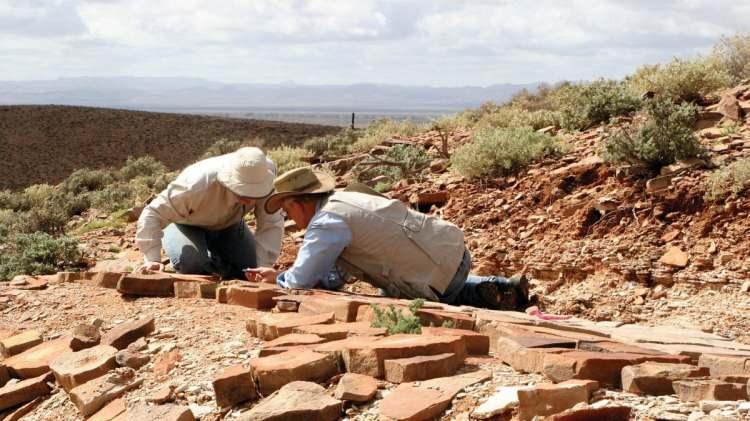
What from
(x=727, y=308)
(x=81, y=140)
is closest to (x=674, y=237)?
(x=727, y=308)

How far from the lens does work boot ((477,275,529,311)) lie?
6.13 metres

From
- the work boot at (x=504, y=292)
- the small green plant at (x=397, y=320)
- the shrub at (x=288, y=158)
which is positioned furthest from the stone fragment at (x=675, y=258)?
the shrub at (x=288, y=158)

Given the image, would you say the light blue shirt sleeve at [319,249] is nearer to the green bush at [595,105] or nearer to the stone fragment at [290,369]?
the stone fragment at [290,369]

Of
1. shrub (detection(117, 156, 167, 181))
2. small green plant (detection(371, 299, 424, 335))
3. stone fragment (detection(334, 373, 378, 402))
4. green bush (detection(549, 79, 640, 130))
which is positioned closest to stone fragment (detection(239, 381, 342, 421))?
stone fragment (detection(334, 373, 378, 402))

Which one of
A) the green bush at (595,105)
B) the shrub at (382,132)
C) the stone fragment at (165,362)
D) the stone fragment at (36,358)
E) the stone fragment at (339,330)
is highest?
the green bush at (595,105)

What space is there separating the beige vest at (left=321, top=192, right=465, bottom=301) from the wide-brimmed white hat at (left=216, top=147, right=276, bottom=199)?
0.70 meters

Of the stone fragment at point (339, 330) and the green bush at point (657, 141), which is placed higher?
the green bush at point (657, 141)

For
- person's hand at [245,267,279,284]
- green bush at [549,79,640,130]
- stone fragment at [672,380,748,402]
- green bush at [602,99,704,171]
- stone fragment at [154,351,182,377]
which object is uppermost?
green bush at [549,79,640,130]

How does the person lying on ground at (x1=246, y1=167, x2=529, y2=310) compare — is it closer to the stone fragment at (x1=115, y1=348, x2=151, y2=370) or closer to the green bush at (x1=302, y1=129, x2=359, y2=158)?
the stone fragment at (x1=115, y1=348, x2=151, y2=370)

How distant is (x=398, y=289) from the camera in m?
5.96

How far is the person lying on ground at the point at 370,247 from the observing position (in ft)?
18.7

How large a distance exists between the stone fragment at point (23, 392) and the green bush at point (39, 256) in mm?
5459

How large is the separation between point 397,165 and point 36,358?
8.06m

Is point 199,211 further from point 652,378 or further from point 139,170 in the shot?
point 139,170
